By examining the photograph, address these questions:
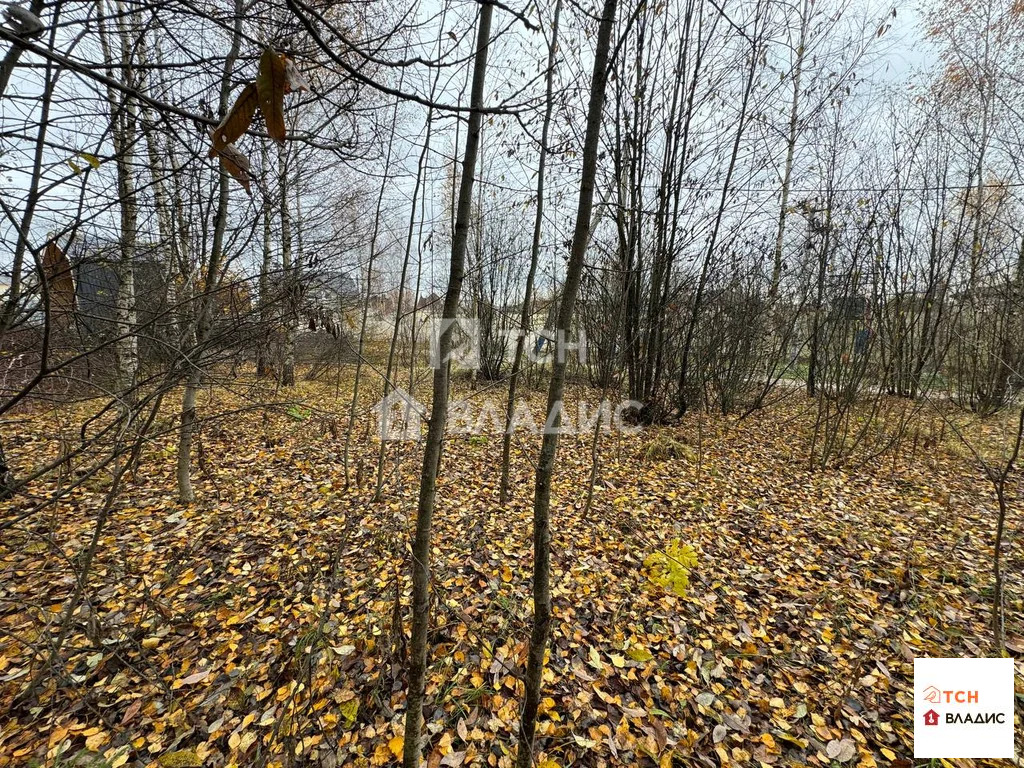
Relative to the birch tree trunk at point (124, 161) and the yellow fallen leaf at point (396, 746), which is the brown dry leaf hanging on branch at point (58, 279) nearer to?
the birch tree trunk at point (124, 161)

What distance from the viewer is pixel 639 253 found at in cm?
587

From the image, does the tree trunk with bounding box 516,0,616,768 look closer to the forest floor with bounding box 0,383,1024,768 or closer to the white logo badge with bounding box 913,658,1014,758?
the forest floor with bounding box 0,383,1024,768

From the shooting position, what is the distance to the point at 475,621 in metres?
2.44

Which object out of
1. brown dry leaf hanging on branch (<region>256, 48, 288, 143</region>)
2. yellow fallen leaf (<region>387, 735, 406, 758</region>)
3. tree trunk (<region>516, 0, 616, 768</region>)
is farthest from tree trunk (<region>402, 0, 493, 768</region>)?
yellow fallen leaf (<region>387, 735, 406, 758</region>)

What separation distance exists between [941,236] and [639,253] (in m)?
5.43

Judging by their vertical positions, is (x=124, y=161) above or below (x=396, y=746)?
above

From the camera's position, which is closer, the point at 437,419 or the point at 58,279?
the point at 437,419

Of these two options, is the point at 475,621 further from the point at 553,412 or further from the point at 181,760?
the point at 553,412

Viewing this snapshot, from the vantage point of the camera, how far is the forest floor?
5.82 ft

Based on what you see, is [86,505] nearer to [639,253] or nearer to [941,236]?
[639,253]

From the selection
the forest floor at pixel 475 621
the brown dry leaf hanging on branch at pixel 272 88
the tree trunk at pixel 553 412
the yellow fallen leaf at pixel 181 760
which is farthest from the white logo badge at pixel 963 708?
the brown dry leaf hanging on branch at pixel 272 88

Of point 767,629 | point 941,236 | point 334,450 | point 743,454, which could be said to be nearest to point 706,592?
point 767,629

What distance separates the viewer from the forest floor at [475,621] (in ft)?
5.82

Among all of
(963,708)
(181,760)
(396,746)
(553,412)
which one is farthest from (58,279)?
(963,708)
